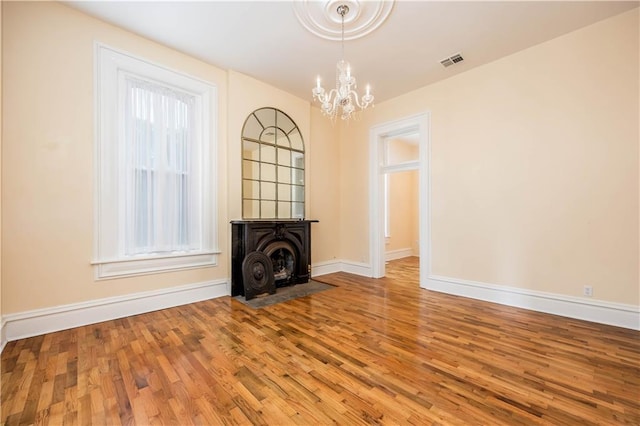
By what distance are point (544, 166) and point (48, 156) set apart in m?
5.66

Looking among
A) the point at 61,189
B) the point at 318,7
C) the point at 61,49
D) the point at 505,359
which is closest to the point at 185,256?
the point at 61,189

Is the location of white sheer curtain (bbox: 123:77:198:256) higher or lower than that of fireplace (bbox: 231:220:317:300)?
higher

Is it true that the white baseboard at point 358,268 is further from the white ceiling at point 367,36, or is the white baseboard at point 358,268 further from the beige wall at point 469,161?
the white ceiling at point 367,36

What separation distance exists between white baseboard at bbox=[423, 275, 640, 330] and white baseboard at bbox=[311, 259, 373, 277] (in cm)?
141

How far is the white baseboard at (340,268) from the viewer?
17.3 feet

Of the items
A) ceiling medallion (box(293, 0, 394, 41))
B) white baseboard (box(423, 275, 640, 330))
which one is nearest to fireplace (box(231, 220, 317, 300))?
white baseboard (box(423, 275, 640, 330))

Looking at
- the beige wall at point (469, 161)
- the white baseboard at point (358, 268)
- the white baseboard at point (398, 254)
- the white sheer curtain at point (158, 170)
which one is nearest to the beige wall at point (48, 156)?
the beige wall at point (469, 161)

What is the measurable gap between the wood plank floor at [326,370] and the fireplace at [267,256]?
704 millimetres

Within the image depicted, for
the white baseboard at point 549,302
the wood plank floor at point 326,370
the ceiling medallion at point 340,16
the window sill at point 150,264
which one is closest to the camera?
the wood plank floor at point 326,370

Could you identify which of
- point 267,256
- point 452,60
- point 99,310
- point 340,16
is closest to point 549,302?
point 452,60

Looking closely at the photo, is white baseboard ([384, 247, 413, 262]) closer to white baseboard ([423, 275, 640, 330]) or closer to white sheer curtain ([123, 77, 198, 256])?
white baseboard ([423, 275, 640, 330])

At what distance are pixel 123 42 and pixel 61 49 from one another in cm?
61

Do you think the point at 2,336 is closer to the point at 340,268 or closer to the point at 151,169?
the point at 151,169

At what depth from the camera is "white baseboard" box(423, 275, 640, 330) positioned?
2.85m
